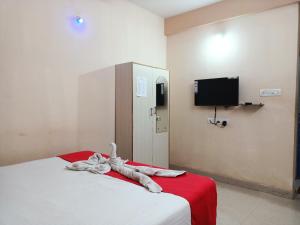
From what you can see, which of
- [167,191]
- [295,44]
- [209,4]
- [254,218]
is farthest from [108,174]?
[209,4]

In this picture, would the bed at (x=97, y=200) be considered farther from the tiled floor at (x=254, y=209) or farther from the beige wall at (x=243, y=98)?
the beige wall at (x=243, y=98)

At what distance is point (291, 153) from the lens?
2852mm

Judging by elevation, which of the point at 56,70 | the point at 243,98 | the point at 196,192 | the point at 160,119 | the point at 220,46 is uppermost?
the point at 220,46

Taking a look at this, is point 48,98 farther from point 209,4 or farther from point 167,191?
point 209,4

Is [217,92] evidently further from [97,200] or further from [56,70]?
[97,200]

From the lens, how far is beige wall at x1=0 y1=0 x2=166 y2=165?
221 centimetres

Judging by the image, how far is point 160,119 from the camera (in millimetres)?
3471

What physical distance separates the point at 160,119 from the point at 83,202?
2.33 meters

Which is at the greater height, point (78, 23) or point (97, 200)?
point (78, 23)

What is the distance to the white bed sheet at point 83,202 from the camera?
1063 millimetres

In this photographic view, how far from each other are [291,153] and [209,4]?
2.55 meters

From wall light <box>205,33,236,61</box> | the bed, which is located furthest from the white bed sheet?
wall light <box>205,33,236,61</box>

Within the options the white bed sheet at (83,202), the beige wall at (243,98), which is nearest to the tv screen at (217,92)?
the beige wall at (243,98)

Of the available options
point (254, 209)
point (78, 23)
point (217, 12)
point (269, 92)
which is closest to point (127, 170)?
point (254, 209)
